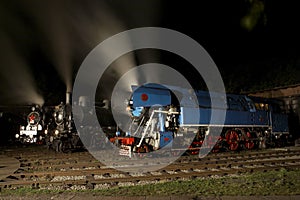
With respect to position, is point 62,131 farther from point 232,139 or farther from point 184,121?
point 232,139

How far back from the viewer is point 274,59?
2812cm

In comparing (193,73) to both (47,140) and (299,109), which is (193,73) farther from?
(47,140)

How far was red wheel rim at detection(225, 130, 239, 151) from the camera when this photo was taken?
40.6 feet

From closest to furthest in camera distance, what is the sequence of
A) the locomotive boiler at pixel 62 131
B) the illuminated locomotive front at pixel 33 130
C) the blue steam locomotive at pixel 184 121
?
the blue steam locomotive at pixel 184 121 → the locomotive boiler at pixel 62 131 → the illuminated locomotive front at pixel 33 130

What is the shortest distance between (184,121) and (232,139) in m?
3.58

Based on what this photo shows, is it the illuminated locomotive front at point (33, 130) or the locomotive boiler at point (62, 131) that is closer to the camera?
the locomotive boiler at point (62, 131)

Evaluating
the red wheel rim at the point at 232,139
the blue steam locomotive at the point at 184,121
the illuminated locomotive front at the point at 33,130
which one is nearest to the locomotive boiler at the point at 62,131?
the illuminated locomotive front at the point at 33,130

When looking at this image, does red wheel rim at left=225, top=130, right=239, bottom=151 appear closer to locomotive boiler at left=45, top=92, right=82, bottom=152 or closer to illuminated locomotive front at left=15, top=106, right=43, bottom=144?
locomotive boiler at left=45, top=92, right=82, bottom=152

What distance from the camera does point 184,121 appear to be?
10266mm

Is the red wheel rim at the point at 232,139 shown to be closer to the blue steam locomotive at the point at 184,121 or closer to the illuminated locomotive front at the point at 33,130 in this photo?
the blue steam locomotive at the point at 184,121

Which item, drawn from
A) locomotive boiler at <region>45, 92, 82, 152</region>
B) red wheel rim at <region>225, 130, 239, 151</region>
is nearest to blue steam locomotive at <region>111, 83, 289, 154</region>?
red wheel rim at <region>225, 130, 239, 151</region>

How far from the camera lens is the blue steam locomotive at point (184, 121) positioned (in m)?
9.98

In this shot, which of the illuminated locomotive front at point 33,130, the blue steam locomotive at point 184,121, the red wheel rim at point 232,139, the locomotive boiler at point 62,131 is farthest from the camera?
the illuminated locomotive front at point 33,130

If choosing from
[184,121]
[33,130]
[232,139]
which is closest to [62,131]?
[33,130]
